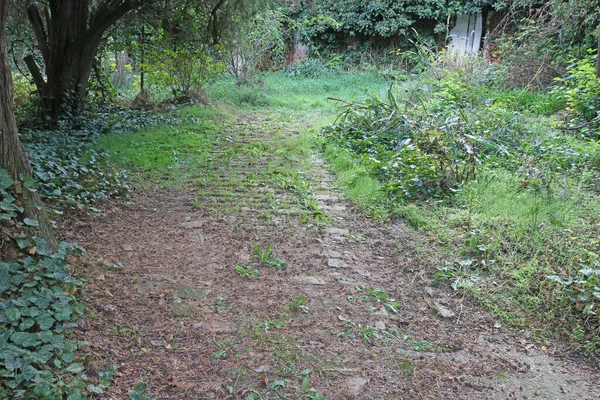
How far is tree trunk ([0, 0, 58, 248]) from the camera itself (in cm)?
273

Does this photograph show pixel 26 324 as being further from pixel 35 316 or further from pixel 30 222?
pixel 30 222

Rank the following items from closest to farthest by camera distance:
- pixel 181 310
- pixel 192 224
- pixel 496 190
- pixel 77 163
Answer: pixel 181 310, pixel 192 224, pixel 496 190, pixel 77 163

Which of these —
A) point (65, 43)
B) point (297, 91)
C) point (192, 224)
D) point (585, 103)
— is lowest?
point (192, 224)

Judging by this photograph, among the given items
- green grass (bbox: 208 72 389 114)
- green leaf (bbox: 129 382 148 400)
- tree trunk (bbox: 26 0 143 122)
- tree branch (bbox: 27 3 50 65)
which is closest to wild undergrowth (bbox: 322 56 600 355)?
green leaf (bbox: 129 382 148 400)

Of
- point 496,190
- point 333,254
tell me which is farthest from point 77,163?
point 496,190

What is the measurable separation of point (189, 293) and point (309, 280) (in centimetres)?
89

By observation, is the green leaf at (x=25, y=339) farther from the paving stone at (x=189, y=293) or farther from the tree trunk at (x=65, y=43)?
the tree trunk at (x=65, y=43)

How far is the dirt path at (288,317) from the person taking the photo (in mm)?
2363

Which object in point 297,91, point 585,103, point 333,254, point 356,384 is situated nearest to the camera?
point 356,384

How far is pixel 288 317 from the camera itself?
290 centimetres

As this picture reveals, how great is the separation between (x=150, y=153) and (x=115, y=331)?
431 centimetres

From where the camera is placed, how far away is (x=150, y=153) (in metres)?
6.47

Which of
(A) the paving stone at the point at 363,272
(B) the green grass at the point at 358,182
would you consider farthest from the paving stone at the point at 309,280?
(B) the green grass at the point at 358,182

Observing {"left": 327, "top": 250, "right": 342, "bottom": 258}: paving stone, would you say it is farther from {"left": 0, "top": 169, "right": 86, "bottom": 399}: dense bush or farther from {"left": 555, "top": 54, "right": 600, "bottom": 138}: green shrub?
{"left": 555, "top": 54, "right": 600, "bottom": 138}: green shrub
